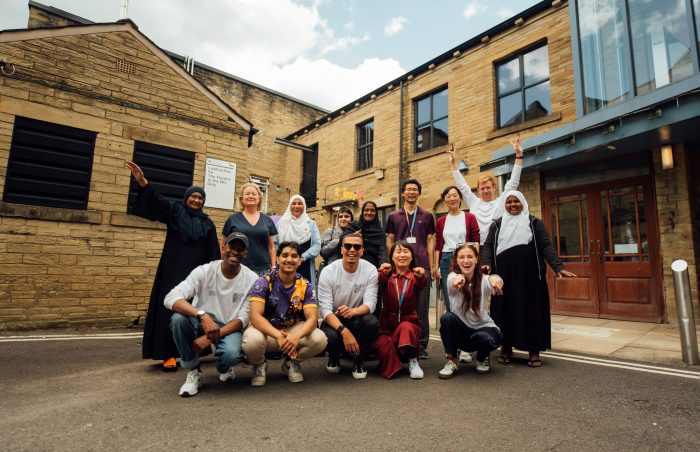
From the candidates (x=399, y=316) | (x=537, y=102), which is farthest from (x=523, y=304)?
(x=537, y=102)

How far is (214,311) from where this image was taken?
3150 millimetres

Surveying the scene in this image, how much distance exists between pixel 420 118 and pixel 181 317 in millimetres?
10082

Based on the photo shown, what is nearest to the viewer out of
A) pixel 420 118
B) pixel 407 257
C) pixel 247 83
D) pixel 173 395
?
pixel 173 395

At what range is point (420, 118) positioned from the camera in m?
11.5

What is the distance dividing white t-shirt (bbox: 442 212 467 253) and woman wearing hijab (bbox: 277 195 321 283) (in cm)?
164

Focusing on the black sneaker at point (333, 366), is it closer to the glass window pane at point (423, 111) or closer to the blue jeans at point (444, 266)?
the blue jeans at point (444, 266)

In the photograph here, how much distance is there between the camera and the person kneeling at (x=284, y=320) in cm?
297

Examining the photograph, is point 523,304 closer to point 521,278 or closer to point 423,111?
point 521,278

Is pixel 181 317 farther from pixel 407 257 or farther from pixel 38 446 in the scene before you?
pixel 407 257

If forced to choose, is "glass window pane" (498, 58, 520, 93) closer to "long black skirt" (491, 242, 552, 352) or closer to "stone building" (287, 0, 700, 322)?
"stone building" (287, 0, 700, 322)

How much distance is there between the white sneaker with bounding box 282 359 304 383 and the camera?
320 cm

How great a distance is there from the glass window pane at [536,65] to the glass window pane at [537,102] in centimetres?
20

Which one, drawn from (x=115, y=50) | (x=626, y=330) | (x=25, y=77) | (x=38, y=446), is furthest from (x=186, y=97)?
(x=626, y=330)

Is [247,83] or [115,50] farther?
[247,83]
